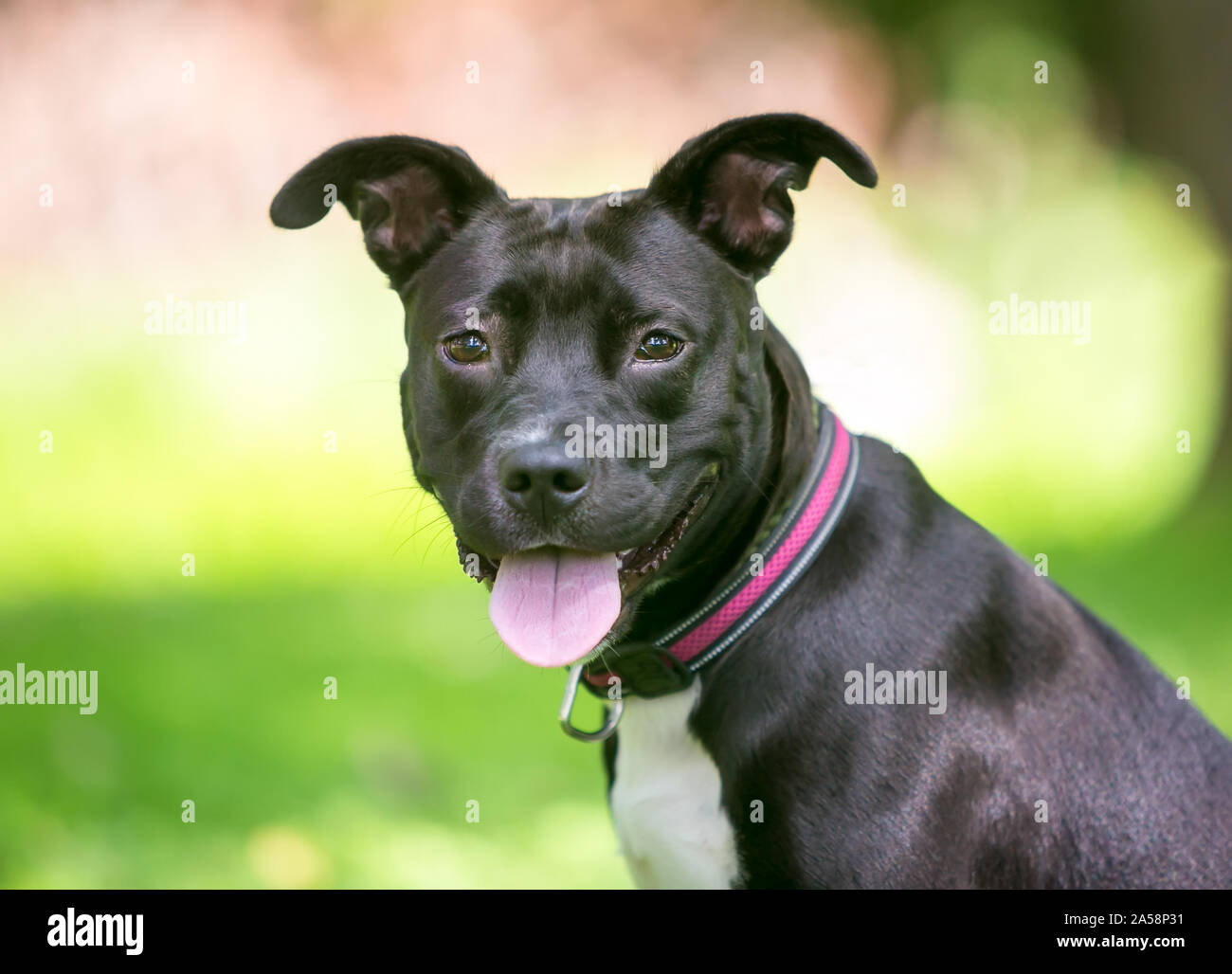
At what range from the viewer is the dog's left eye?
2.96m

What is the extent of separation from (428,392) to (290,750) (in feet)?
9.78

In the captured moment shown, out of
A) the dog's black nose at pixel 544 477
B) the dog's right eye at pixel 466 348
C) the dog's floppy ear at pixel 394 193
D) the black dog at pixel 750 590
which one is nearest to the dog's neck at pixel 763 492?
the black dog at pixel 750 590

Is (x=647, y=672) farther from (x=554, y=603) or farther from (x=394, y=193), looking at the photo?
(x=394, y=193)

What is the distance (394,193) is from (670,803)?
5.76ft

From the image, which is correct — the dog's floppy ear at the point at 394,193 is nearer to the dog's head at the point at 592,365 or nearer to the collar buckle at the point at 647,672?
the dog's head at the point at 592,365

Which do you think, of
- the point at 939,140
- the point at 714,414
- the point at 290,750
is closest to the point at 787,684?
the point at 714,414

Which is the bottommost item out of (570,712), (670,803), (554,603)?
(670,803)

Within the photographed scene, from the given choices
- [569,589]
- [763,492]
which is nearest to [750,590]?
[763,492]

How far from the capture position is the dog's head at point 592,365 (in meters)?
2.78

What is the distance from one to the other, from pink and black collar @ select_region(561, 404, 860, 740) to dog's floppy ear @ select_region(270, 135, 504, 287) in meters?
1.15

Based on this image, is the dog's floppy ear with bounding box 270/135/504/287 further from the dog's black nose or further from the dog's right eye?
the dog's black nose

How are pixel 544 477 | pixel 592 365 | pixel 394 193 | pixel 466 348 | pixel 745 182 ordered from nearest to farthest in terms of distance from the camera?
pixel 544 477 → pixel 592 365 → pixel 466 348 → pixel 745 182 → pixel 394 193

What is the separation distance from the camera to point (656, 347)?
2963mm

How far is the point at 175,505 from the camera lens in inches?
287
